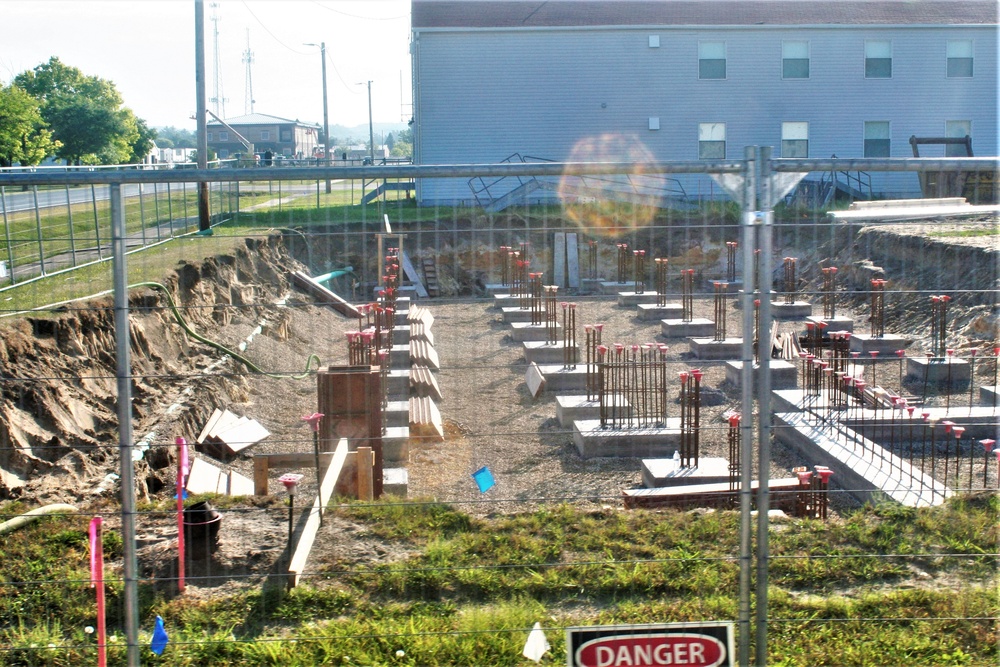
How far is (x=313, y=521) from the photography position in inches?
210

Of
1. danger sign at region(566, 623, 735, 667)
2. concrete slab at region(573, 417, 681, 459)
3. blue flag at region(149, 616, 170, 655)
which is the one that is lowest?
concrete slab at region(573, 417, 681, 459)

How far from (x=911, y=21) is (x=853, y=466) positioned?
90.1ft

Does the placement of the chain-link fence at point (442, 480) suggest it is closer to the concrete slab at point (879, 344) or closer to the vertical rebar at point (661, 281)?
the concrete slab at point (879, 344)

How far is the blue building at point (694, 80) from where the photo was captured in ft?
97.3

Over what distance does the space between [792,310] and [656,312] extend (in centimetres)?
252

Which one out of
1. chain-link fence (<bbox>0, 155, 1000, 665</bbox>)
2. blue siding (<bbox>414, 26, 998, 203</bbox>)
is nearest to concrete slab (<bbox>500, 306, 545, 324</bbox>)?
chain-link fence (<bbox>0, 155, 1000, 665</bbox>)

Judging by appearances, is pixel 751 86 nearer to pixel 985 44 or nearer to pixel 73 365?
pixel 985 44

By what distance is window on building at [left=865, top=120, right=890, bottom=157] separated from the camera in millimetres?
31359

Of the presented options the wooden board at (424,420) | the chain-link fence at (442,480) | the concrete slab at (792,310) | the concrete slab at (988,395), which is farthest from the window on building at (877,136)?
the wooden board at (424,420)

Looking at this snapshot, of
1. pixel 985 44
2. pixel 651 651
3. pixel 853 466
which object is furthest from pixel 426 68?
pixel 651 651

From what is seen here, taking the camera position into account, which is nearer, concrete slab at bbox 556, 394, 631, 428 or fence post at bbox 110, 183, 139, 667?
fence post at bbox 110, 183, 139, 667

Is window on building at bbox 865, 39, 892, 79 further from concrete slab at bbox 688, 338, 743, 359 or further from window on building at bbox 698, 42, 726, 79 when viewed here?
concrete slab at bbox 688, 338, 743, 359

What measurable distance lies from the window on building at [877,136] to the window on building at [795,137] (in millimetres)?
2064

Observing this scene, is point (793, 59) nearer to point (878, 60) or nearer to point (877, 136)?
point (878, 60)
